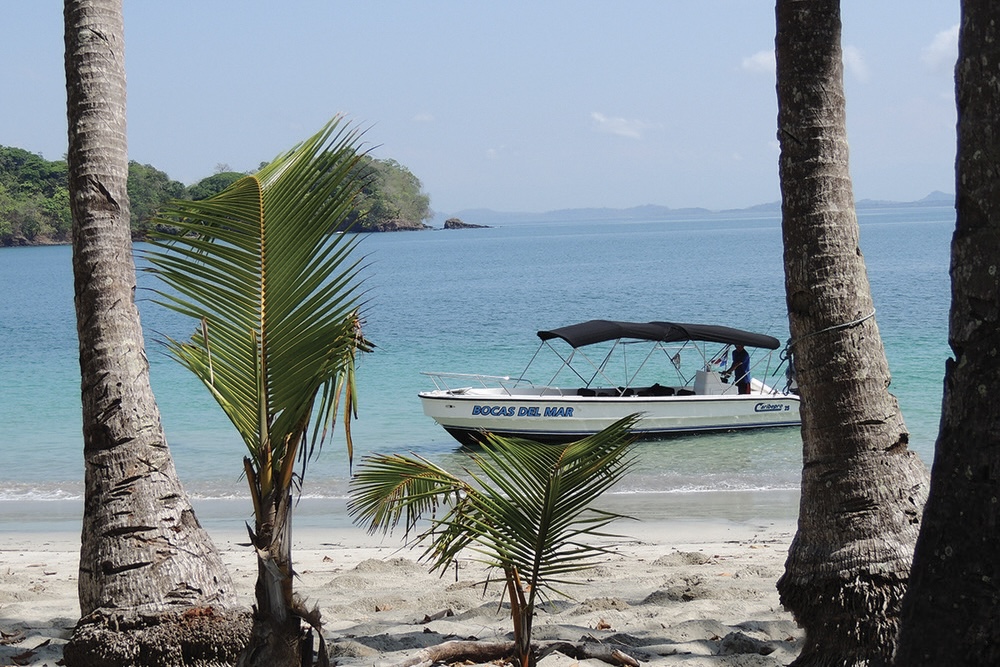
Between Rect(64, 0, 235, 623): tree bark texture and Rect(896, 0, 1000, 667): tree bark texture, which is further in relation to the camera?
Rect(64, 0, 235, 623): tree bark texture

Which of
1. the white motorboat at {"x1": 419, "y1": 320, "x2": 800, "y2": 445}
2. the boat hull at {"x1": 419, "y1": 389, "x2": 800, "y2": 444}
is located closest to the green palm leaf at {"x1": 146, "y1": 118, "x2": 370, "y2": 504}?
the white motorboat at {"x1": 419, "y1": 320, "x2": 800, "y2": 445}

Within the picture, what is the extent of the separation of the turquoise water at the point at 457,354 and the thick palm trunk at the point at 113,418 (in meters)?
0.93

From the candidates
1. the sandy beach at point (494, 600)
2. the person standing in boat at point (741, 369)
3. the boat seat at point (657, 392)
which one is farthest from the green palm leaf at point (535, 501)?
the person standing in boat at point (741, 369)

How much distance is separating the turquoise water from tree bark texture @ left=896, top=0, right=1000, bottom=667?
2.51 metres

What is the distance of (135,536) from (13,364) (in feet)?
93.7

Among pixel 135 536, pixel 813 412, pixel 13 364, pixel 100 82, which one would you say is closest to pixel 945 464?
pixel 813 412

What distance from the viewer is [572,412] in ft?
49.5

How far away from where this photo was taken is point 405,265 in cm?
8962

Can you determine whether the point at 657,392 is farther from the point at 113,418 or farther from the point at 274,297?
the point at 274,297

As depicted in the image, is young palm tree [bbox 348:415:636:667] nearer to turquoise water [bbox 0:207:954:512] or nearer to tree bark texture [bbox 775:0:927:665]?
tree bark texture [bbox 775:0:927:665]

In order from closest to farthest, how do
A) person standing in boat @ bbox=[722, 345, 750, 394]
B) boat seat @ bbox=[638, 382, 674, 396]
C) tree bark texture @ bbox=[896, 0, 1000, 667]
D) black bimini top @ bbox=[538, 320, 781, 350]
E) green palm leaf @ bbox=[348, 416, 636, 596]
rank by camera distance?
1. tree bark texture @ bbox=[896, 0, 1000, 667]
2. green palm leaf @ bbox=[348, 416, 636, 596]
3. black bimini top @ bbox=[538, 320, 781, 350]
4. boat seat @ bbox=[638, 382, 674, 396]
5. person standing in boat @ bbox=[722, 345, 750, 394]

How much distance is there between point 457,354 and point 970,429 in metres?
27.9

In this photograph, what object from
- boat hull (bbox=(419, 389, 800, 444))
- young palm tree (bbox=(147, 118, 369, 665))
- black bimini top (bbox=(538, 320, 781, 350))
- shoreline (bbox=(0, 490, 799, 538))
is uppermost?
young palm tree (bbox=(147, 118, 369, 665))

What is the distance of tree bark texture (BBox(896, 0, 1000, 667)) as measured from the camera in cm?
220
